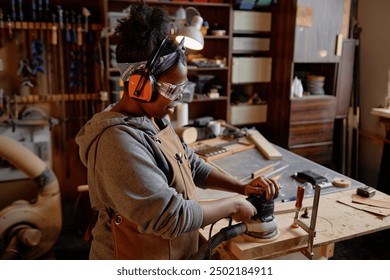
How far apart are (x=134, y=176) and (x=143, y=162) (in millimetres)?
40

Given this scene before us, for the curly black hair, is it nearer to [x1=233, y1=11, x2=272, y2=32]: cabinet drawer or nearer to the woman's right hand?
the woman's right hand

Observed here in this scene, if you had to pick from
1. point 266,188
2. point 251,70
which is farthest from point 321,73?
point 266,188

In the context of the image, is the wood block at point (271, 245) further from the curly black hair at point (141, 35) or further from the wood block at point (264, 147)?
the wood block at point (264, 147)

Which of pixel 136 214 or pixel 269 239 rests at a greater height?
pixel 136 214

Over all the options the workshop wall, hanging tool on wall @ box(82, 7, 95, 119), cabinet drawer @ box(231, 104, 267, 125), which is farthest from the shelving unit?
hanging tool on wall @ box(82, 7, 95, 119)

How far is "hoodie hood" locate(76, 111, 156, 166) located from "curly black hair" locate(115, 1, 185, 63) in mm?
153

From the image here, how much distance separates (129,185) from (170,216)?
0.40ft

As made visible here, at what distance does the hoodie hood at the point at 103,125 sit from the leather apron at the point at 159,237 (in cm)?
5

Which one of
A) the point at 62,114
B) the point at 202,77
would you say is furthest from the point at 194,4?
the point at 62,114

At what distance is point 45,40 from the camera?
2.82 meters

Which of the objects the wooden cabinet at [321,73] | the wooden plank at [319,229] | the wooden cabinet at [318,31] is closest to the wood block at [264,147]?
the wooden plank at [319,229]

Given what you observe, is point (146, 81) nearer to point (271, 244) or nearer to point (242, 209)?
point (242, 209)
